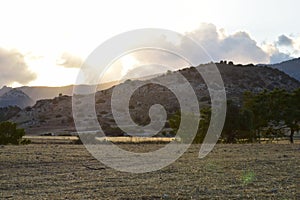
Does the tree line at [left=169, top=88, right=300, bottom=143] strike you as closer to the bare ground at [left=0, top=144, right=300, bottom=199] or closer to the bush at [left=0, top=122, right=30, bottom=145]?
the bush at [left=0, top=122, right=30, bottom=145]

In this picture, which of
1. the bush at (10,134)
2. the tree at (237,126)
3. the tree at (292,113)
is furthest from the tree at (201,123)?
the bush at (10,134)

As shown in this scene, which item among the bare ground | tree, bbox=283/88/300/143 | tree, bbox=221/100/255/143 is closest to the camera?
the bare ground

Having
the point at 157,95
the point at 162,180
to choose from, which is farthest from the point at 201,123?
the point at 157,95

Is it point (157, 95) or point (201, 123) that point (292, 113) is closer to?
point (201, 123)

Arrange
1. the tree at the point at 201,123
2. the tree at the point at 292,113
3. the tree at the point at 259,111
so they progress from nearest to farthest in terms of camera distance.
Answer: the tree at the point at 201,123 → the tree at the point at 292,113 → the tree at the point at 259,111

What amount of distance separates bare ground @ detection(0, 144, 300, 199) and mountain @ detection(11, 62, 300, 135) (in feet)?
254

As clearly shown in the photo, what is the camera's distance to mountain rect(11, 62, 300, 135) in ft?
361

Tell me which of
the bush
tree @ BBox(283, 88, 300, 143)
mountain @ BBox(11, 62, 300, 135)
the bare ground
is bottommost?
the bare ground

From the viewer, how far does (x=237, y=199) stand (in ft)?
40.1

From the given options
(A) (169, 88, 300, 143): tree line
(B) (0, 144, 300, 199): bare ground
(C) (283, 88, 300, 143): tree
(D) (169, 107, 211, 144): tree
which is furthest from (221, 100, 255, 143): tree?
(B) (0, 144, 300, 199): bare ground

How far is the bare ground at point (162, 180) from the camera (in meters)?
13.3

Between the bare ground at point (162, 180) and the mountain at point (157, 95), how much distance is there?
77.3m

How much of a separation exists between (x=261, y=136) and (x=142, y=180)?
36.2 meters

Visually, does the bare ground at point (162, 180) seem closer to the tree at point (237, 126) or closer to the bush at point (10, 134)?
the tree at point (237, 126)
